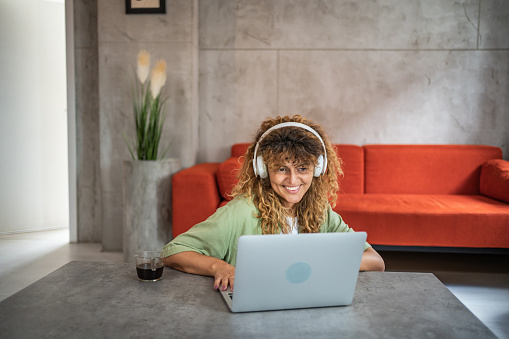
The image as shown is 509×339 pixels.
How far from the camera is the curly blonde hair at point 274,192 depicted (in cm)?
137

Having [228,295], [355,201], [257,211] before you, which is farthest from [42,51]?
[228,295]

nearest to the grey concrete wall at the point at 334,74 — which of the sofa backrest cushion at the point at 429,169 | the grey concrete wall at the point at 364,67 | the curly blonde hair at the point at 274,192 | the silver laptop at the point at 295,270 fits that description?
the grey concrete wall at the point at 364,67

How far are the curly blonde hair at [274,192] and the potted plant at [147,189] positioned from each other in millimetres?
1573

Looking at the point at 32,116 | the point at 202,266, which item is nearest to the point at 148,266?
the point at 202,266

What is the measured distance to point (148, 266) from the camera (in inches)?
44.9

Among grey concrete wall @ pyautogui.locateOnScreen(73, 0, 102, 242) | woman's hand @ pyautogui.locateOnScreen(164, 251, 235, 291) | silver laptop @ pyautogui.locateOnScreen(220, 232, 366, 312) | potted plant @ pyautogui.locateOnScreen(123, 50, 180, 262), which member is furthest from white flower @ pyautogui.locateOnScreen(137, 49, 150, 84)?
silver laptop @ pyautogui.locateOnScreen(220, 232, 366, 312)

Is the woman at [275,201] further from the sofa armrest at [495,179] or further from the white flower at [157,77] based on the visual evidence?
the sofa armrest at [495,179]

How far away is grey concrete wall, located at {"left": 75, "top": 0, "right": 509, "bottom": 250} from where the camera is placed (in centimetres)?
364

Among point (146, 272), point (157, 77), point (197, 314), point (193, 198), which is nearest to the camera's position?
point (197, 314)

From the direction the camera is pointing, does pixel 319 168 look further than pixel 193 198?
No

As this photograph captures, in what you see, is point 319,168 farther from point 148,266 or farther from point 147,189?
point 147,189

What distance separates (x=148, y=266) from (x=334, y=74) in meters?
2.97

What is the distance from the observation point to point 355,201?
3021 millimetres

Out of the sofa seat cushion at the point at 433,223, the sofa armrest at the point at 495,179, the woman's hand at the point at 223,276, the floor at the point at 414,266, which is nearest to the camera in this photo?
the woman's hand at the point at 223,276
